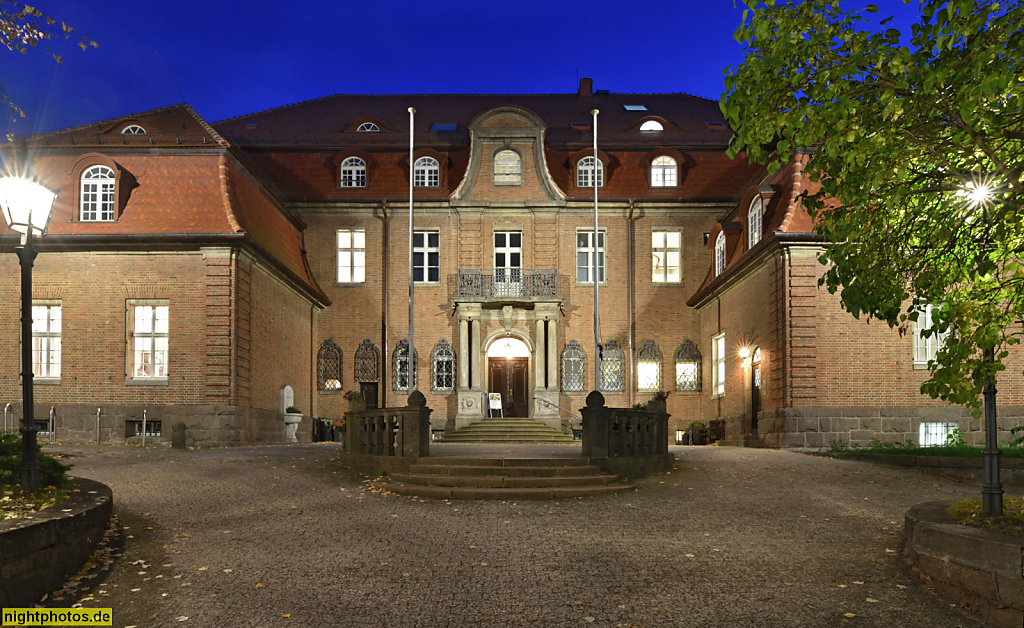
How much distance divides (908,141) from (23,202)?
356 inches

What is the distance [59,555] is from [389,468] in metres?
7.51

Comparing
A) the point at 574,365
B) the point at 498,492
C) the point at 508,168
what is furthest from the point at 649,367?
the point at 498,492

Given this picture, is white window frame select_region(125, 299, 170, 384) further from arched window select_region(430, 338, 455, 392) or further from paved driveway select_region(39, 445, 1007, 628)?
arched window select_region(430, 338, 455, 392)

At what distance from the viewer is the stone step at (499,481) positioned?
13.0 m

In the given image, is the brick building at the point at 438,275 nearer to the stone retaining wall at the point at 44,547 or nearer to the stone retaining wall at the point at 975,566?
the stone retaining wall at the point at 44,547

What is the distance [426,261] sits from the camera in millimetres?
30047

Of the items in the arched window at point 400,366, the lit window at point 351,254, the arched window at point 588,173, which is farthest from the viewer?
the arched window at point 588,173

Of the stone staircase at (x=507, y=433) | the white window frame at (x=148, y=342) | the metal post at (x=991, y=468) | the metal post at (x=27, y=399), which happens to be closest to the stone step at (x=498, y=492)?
the metal post at (x=27, y=399)

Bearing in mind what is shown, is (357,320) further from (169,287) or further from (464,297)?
(169,287)

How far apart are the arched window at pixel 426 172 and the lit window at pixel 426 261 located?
6.56 feet

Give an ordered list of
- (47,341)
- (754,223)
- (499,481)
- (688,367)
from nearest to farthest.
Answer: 1. (499,481)
2. (47,341)
3. (754,223)
4. (688,367)

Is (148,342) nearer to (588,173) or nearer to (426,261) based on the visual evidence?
(426,261)

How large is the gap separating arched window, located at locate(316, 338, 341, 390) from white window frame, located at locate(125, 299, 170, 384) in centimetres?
787

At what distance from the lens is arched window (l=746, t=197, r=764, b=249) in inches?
949
